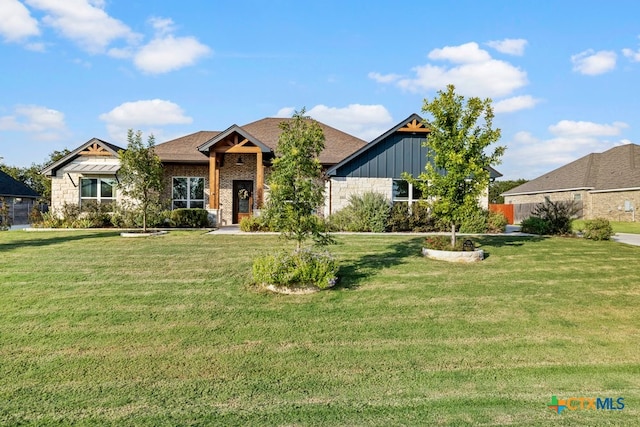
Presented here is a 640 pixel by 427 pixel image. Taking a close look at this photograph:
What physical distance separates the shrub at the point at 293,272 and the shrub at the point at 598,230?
11736 mm

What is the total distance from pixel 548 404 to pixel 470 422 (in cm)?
103

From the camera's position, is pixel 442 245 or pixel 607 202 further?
pixel 607 202

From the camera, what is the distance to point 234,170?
20969 mm

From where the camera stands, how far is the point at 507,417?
3793 millimetres

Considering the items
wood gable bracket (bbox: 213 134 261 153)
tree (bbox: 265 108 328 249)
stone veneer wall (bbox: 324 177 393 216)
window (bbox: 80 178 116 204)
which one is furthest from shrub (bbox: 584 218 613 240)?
window (bbox: 80 178 116 204)

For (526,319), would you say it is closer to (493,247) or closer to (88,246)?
(493,247)

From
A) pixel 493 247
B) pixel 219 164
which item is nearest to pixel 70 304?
pixel 493 247

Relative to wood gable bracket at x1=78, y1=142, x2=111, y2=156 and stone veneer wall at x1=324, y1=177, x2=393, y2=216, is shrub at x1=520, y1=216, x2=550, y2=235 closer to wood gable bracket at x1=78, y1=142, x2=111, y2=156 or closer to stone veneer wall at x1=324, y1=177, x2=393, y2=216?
stone veneer wall at x1=324, y1=177, x2=393, y2=216

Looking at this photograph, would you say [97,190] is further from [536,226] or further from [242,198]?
[536,226]

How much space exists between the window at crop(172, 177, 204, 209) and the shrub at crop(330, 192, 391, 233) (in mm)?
8034

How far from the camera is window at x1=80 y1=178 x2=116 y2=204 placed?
20766 millimetres

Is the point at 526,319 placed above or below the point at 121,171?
below

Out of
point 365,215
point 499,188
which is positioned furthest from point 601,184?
point 365,215

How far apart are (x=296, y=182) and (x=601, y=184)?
31.2 m
